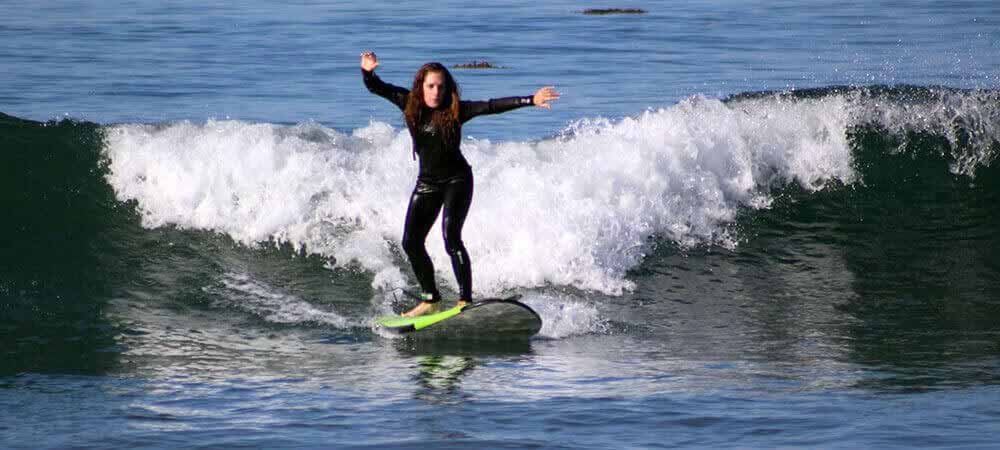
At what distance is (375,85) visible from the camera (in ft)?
25.0

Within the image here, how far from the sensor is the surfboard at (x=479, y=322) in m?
8.02

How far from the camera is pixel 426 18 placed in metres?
28.8

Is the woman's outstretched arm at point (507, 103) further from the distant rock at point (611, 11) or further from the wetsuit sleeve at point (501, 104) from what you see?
the distant rock at point (611, 11)

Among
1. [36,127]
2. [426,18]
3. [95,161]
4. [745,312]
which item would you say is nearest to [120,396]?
[745,312]

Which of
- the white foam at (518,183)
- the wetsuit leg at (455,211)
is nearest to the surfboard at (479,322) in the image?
the wetsuit leg at (455,211)

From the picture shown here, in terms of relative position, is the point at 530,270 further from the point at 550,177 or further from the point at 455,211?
the point at 455,211

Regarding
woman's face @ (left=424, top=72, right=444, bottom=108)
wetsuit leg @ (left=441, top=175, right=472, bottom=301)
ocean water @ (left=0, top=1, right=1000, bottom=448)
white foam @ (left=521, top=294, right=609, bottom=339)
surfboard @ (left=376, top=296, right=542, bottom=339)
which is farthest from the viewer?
white foam @ (left=521, top=294, right=609, bottom=339)

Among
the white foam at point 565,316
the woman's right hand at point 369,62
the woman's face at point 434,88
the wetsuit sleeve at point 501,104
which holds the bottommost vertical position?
the white foam at point 565,316

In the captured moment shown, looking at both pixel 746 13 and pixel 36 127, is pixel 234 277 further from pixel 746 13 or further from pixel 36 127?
pixel 746 13

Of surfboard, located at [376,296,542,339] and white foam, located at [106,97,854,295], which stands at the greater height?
white foam, located at [106,97,854,295]

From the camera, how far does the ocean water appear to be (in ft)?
21.2

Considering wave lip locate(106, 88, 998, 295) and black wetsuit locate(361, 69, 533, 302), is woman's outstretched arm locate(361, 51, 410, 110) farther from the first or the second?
wave lip locate(106, 88, 998, 295)

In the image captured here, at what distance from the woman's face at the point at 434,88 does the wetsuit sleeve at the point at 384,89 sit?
0.63 ft

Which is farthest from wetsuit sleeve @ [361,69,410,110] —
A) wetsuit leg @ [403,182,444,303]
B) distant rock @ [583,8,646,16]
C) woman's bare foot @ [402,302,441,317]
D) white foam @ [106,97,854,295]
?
distant rock @ [583,8,646,16]
